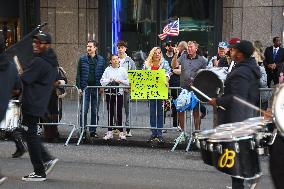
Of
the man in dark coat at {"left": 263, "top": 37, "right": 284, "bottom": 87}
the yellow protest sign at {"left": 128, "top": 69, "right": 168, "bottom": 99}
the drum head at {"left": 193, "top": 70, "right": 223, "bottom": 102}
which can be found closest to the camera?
the drum head at {"left": 193, "top": 70, "right": 223, "bottom": 102}

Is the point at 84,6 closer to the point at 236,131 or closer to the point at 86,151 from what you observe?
the point at 86,151

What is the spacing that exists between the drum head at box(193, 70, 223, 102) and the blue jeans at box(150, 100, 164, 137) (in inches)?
164

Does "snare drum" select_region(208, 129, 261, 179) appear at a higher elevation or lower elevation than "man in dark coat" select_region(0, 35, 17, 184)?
lower

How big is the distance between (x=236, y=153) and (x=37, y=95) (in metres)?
3.01

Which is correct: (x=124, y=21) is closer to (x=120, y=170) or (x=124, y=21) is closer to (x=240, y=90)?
(x=120, y=170)

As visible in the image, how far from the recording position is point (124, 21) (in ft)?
59.1

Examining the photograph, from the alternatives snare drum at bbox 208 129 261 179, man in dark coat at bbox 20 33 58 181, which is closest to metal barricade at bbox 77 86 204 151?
man in dark coat at bbox 20 33 58 181

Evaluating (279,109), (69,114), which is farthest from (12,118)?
(279,109)

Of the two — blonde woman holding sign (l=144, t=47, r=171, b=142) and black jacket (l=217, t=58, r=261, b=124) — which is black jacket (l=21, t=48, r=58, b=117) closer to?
black jacket (l=217, t=58, r=261, b=124)

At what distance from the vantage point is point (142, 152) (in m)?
10.3

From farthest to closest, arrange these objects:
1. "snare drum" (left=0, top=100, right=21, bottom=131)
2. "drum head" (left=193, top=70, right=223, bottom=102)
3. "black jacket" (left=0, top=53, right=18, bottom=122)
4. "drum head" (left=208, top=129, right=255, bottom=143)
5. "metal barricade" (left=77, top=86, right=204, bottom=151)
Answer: "metal barricade" (left=77, top=86, right=204, bottom=151), "snare drum" (left=0, top=100, right=21, bottom=131), "black jacket" (left=0, top=53, right=18, bottom=122), "drum head" (left=193, top=70, right=223, bottom=102), "drum head" (left=208, top=129, right=255, bottom=143)

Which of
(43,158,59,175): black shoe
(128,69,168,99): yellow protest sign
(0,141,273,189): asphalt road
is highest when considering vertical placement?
(128,69,168,99): yellow protest sign

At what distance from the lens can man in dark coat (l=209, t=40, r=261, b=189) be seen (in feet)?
21.7

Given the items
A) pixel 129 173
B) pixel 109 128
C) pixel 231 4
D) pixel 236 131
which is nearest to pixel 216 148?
pixel 236 131
